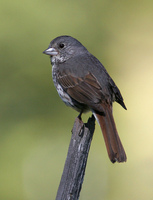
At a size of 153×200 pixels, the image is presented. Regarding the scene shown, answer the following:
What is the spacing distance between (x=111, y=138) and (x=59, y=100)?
2515mm

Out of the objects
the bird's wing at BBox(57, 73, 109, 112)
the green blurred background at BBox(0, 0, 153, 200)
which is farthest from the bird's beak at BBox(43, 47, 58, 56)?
the green blurred background at BBox(0, 0, 153, 200)

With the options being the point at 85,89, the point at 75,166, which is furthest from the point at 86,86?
the point at 75,166

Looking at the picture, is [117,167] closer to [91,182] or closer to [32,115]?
[91,182]

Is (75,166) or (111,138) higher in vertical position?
(111,138)

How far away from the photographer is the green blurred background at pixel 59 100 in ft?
17.5

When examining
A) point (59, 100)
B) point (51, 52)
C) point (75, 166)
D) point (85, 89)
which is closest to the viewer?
point (75, 166)

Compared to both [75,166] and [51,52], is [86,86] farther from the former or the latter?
[75,166]

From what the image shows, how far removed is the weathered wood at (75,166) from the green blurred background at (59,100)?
2.00 meters

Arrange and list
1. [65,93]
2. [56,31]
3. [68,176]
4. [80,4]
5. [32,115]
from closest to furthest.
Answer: [68,176] → [65,93] → [32,115] → [56,31] → [80,4]

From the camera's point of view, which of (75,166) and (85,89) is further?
(85,89)

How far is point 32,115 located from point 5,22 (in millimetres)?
1610

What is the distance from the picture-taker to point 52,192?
17.4 ft

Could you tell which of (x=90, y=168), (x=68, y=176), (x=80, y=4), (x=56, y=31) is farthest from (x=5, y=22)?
(x=68, y=176)

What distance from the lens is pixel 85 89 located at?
3.95 metres
